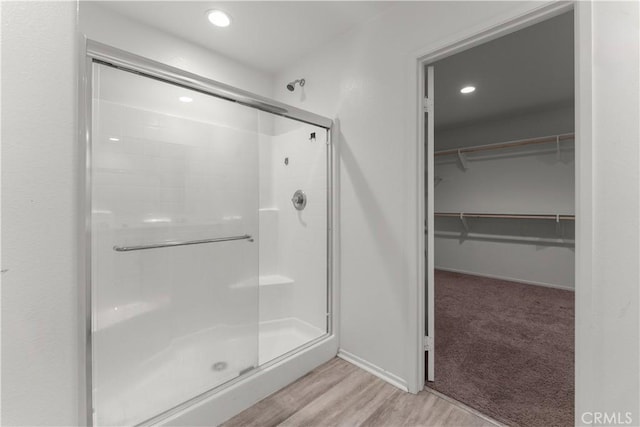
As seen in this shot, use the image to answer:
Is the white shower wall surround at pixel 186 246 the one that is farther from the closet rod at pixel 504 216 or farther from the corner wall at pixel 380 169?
the closet rod at pixel 504 216

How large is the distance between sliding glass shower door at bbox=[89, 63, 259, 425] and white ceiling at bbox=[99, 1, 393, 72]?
591mm

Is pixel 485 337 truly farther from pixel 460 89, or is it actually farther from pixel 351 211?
pixel 460 89

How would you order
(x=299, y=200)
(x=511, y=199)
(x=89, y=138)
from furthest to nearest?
(x=511, y=199), (x=299, y=200), (x=89, y=138)

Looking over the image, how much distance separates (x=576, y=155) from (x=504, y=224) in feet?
11.4

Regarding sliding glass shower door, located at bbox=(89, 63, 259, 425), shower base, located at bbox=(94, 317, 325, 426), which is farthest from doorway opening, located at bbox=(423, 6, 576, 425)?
sliding glass shower door, located at bbox=(89, 63, 259, 425)

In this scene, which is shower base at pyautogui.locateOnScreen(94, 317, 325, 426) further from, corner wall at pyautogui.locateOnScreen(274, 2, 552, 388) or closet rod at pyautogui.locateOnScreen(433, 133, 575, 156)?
closet rod at pyautogui.locateOnScreen(433, 133, 575, 156)

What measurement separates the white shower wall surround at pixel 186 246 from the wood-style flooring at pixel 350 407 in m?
0.17

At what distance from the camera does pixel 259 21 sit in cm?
186

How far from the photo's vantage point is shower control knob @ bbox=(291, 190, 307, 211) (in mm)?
2303

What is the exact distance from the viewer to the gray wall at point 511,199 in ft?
11.6

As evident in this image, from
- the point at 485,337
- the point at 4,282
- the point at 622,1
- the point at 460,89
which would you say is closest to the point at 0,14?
the point at 4,282

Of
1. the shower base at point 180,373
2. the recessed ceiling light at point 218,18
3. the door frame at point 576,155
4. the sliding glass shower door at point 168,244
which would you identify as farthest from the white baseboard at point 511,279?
the recessed ceiling light at point 218,18

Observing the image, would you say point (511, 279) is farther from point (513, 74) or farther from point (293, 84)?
point (293, 84)

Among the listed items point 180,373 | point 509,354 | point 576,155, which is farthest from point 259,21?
point 509,354
